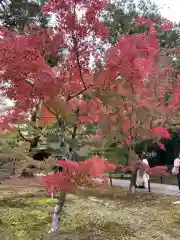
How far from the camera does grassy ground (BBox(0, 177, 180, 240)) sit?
6.09 metres

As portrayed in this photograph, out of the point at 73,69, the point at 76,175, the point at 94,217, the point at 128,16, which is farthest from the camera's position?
the point at 128,16

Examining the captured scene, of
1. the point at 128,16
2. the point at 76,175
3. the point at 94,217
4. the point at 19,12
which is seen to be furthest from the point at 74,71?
the point at 128,16

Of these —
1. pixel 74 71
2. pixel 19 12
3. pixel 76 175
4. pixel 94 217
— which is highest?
pixel 19 12

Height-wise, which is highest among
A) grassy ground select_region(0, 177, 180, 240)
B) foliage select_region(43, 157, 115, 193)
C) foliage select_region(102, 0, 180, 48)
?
foliage select_region(102, 0, 180, 48)

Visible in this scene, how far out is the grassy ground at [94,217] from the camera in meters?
6.09

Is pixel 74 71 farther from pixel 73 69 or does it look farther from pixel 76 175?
pixel 76 175

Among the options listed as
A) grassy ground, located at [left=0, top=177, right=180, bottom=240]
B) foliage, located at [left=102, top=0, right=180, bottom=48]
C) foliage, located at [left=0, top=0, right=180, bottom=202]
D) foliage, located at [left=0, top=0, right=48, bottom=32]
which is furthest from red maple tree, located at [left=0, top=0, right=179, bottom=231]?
foliage, located at [left=102, top=0, right=180, bottom=48]

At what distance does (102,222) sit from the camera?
23.3ft

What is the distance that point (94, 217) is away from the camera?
7543 millimetres

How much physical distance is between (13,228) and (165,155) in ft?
48.8

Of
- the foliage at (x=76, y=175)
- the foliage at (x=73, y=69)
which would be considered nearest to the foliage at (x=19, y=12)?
the foliage at (x=73, y=69)

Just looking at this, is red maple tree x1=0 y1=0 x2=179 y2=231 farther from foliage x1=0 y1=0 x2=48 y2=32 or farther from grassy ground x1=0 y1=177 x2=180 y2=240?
foliage x1=0 y1=0 x2=48 y2=32

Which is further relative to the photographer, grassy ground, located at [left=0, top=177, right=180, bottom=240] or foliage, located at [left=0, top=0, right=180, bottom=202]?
grassy ground, located at [left=0, top=177, right=180, bottom=240]

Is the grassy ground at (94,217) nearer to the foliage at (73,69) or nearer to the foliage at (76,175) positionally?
the foliage at (76,175)
